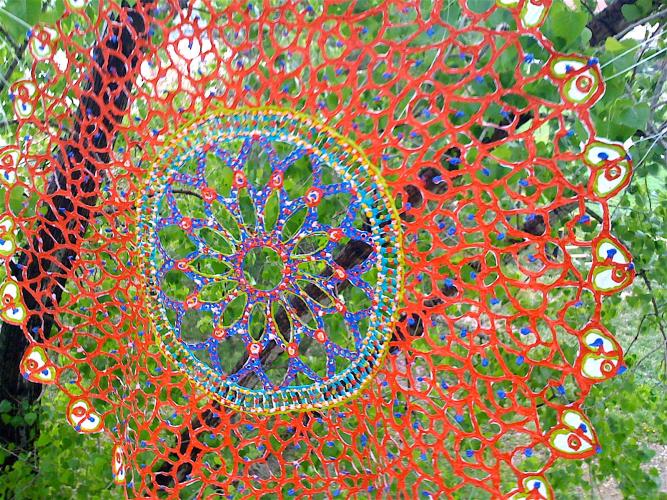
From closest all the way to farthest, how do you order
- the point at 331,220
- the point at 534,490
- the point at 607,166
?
the point at 607,166 → the point at 534,490 → the point at 331,220

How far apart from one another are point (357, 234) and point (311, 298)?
0.14 meters

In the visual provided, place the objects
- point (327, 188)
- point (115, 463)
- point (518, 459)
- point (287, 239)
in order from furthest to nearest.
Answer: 1. point (518, 459)
2. point (115, 463)
3. point (287, 239)
4. point (327, 188)

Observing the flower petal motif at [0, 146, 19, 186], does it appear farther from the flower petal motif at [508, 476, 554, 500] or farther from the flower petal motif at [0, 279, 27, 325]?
the flower petal motif at [508, 476, 554, 500]

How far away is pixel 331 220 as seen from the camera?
3.12ft

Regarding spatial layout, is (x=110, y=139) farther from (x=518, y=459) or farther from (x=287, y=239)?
(x=518, y=459)

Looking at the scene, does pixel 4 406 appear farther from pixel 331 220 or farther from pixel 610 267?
pixel 610 267

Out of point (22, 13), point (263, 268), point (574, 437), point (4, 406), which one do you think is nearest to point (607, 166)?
point (574, 437)

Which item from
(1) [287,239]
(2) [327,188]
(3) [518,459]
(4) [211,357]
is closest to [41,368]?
(4) [211,357]

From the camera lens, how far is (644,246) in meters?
1.05

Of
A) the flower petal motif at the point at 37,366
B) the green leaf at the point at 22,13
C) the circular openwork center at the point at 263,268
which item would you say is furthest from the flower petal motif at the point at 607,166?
the flower petal motif at the point at 37,366

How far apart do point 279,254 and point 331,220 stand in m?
0.13

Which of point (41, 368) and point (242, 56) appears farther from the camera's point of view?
point (41, 368)

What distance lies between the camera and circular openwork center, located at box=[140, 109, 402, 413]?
80 cm

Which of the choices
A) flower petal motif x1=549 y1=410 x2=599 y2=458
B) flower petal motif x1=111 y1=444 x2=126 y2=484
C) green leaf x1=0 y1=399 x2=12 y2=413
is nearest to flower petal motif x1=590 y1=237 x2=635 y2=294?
flower petal motif x1=549 y1=410 x2=599 y2=458
